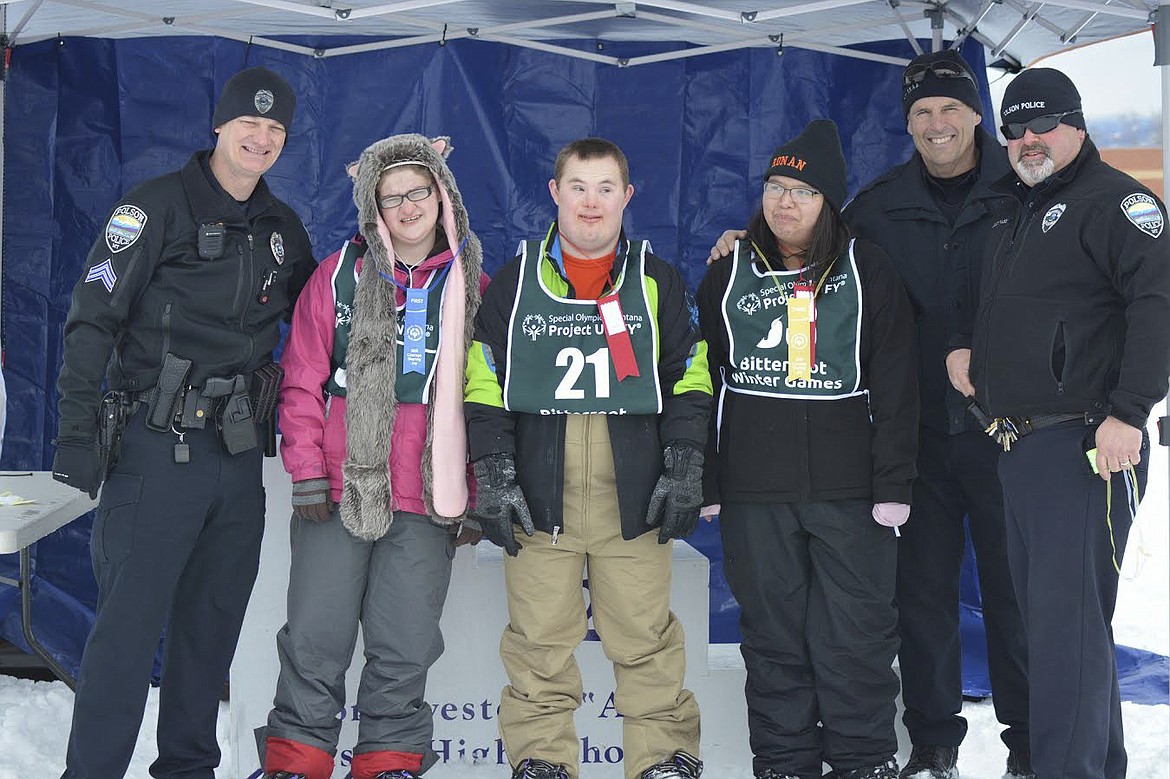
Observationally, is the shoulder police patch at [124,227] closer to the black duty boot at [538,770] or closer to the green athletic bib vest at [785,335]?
the green athletic bib vest at [785,335]

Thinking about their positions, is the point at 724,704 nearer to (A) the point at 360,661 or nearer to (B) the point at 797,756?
(B) the point at 797,756

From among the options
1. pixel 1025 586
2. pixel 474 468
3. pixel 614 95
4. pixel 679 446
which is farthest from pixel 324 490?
pixel 614 95

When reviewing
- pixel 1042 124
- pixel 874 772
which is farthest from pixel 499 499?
pixel 1042 124

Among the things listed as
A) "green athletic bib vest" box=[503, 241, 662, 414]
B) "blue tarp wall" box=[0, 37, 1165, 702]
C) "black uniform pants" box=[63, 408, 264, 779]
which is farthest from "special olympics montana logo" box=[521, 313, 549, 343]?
"blue tarp wall" box=[0, 37, 1165, 702]

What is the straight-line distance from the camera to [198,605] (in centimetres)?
289

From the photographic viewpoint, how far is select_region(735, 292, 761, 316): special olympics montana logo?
9.52 feet

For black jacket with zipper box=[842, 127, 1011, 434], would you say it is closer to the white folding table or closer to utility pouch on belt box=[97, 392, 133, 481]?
utility pouch on belt box=[97, 392, 133, 481]

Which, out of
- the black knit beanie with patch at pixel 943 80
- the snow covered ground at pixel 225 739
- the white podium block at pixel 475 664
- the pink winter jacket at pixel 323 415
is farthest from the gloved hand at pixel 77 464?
the black knit beanie with patch at pixel 943 80

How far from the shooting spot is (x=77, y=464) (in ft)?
8.61

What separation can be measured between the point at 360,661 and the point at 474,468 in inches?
31.7

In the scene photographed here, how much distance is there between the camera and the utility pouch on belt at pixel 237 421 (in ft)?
9.08

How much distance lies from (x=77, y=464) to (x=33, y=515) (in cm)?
56

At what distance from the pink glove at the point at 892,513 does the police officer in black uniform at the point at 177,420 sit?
155cm

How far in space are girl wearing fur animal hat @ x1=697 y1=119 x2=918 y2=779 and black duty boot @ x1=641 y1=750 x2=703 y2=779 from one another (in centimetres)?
21
